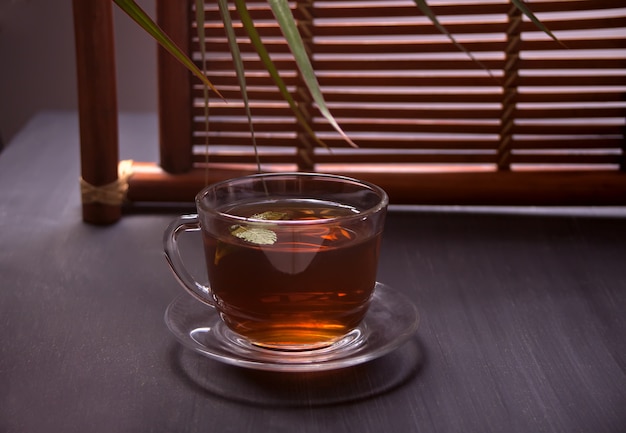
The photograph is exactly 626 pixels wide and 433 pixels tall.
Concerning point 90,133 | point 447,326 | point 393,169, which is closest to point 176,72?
point 90,133

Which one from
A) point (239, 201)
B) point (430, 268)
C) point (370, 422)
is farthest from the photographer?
point (430, 268)

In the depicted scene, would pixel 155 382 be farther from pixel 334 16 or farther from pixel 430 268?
pixel 334 16

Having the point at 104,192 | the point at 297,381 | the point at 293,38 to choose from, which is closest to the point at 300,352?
the point at 297,381

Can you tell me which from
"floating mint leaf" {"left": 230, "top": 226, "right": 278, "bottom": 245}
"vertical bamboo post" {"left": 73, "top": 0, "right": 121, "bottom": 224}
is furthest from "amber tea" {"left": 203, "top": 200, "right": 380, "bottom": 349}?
"vertical bamboo post" {"left": 73, "top": 0, "right": 121, "bottom": 224}

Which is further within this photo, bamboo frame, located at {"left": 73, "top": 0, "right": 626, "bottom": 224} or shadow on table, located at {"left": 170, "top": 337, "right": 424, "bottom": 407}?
bamboo frame, located at {"left": 73, "top": 0, "right": 626, "bottom": 224}

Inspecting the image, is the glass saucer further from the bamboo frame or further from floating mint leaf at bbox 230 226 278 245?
the bamboo frame

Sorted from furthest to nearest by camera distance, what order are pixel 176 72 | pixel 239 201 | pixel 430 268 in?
1. pixel 176 72
2. pixel 430 268
3. pixel 239 201
